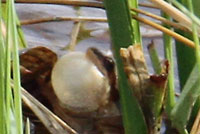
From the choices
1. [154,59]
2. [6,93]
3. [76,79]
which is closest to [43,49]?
[76,79]

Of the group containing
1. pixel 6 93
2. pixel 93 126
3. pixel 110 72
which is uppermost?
pixel 6 93

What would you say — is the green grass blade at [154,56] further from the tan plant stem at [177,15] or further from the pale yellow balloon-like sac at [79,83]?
the tan plant stem at [177,15]

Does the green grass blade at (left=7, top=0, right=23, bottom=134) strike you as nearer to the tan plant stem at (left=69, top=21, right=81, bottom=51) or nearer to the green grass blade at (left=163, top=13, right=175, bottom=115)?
the green grass blade at (left=163, top=13, right=175, bottom=115)

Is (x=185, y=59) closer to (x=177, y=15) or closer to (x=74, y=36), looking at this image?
(x=177, y=15)

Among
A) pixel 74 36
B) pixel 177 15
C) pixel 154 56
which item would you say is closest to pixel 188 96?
pixel 177 15

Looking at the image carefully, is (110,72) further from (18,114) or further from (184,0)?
(18,114)
